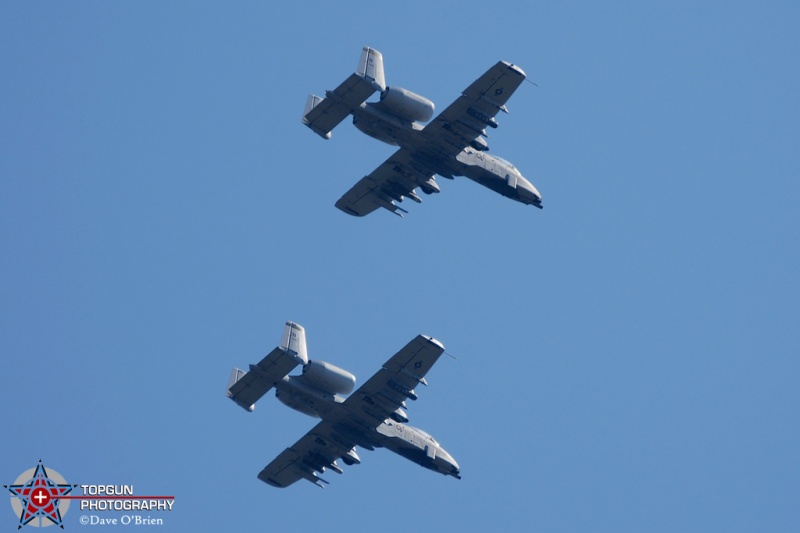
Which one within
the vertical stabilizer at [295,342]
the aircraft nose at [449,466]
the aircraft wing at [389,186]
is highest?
the aircraft wing at [389,186]

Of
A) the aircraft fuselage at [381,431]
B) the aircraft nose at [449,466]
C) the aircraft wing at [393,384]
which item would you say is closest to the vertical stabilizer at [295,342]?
the aircraft fuselage at [381,431]

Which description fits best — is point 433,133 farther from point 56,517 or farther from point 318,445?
point 56,517

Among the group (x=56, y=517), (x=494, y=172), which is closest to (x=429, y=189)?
(x=494, y=172)

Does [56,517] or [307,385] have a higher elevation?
[307,385]

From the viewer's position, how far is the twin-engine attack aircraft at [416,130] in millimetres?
143625

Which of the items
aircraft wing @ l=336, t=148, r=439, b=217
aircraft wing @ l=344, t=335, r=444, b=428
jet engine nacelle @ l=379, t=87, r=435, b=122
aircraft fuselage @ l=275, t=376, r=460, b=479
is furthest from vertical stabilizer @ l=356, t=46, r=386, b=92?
aircraft fuselage @ l=275, t=376, r=460, b=479

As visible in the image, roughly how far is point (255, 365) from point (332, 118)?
14291 millimetres

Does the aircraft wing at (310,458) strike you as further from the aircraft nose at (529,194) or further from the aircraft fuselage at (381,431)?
the aircraft nose at (529,194)

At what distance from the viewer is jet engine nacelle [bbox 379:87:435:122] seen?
474ft

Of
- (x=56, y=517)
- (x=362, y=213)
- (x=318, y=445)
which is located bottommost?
(x=56, y=517)

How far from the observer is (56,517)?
138 m

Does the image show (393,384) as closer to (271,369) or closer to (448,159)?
(271,369)

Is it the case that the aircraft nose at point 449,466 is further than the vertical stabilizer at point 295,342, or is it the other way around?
the aircraft nose at point 449,466

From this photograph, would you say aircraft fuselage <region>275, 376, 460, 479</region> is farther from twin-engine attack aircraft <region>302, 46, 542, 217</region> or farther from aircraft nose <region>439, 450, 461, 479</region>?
twin-engine attack aircraft <region>302, 46, 542, 217</region>
